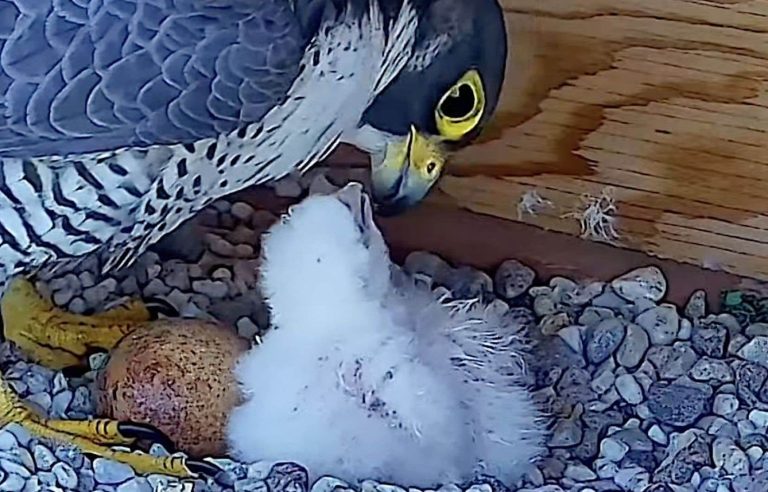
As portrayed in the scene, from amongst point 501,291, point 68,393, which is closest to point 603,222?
point 501,291

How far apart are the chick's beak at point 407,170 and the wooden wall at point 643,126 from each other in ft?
0.72

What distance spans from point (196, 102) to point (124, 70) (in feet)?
0.24

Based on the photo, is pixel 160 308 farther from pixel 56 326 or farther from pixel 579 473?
pixel 579 473

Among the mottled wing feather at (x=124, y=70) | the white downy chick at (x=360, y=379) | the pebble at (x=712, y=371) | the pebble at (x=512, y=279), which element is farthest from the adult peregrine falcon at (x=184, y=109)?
the pebble at (x=712, y=371)

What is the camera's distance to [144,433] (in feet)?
5.99

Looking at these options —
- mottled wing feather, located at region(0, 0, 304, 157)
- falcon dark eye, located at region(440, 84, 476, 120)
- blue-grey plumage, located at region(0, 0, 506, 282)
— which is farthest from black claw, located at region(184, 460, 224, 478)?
falcon dark eye, located at region(440, 84, 476, 120)

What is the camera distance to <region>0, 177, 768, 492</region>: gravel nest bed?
1.79 meters

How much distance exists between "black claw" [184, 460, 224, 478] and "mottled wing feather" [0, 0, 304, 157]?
37 centimetres

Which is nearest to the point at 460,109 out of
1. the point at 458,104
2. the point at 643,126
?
the point at 458,104

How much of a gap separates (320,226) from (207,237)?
54cm

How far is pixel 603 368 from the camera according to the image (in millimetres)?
2021

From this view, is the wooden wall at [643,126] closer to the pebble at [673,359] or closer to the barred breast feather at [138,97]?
the pebble at [673,359]

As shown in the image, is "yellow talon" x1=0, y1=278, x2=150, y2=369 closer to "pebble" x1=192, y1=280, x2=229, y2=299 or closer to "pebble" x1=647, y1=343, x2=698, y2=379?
"pebble" x1=192, y1=280, x2=229, y2=299

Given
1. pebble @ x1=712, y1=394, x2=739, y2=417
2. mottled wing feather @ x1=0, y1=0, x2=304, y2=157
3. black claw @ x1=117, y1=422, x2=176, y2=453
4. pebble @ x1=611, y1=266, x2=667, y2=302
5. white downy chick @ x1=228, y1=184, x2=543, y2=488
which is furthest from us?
pebble @ x1=611, y1=266, x2=667, y2=302
